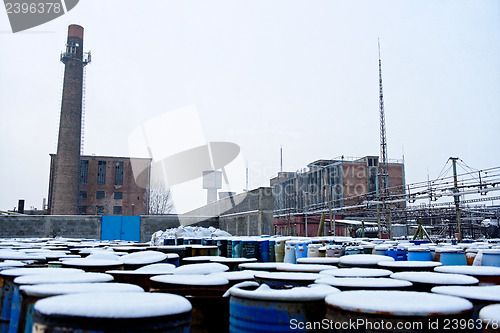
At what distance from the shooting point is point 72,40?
40.4 m

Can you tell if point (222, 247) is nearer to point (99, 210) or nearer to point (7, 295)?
point (7, 295)

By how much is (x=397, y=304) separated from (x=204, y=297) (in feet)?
4.11

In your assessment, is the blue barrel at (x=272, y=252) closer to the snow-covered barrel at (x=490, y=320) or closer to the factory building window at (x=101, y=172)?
the snow-covered barrel at (x=490, y=320)

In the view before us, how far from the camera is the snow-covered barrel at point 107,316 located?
61.4 inches

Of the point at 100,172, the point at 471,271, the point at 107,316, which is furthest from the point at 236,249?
the point at 100,172

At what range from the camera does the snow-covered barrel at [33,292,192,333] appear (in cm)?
156

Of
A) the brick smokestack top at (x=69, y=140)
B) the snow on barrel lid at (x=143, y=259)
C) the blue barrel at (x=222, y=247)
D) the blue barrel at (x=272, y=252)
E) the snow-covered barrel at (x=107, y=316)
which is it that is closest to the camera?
the snow-covered barrel at (x=107, y=316)

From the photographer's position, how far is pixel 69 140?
127 feet

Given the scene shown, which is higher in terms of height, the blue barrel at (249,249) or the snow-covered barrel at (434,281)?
the snow-covered barrel at (434,281)

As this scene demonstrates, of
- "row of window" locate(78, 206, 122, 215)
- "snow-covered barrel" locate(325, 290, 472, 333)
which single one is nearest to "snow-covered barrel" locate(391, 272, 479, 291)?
"snow-covered barrel" locate(325, 290, 472, 333)

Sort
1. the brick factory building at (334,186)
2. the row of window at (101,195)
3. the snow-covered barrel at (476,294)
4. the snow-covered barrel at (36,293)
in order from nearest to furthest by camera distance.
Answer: the snow-covered barrel at (36,293) → the snow-covered barrel at (476,294) → the brick factory building at (334,186) → the row of window at (101,195)

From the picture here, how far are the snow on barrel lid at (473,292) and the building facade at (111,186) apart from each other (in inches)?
1942

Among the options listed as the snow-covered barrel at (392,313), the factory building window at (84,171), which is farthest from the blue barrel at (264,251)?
the factory building window at (84,171)

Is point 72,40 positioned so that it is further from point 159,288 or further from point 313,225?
point 159,288
